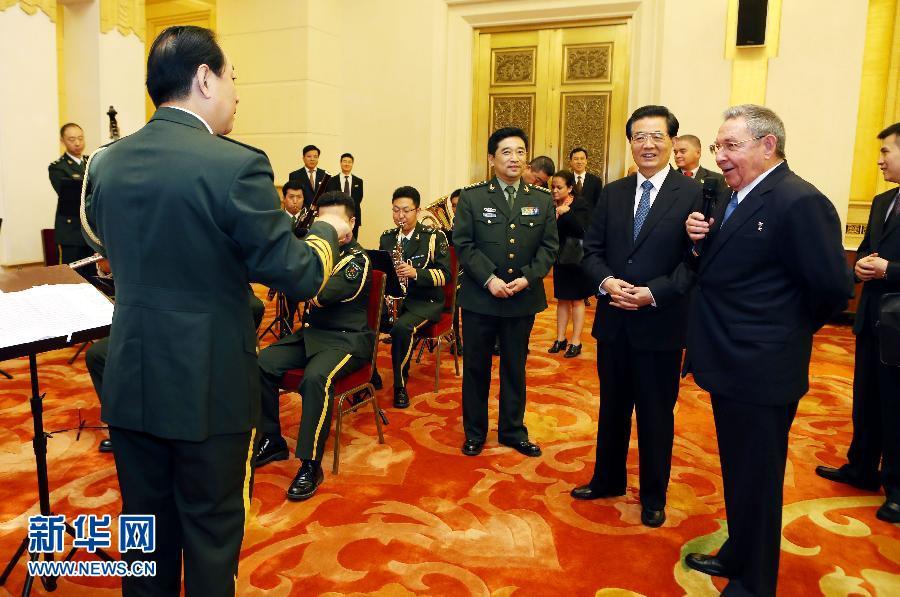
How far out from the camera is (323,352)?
325cm

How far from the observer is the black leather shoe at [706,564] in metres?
2.39

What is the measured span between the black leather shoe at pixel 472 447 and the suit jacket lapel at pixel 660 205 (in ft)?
4.54

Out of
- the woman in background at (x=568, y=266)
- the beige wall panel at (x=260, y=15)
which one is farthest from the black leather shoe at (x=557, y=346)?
the beige wall panel at (x=260, y=15)

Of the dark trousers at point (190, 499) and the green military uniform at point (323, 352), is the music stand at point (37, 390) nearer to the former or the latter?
the dark trousers at point (190, 499)

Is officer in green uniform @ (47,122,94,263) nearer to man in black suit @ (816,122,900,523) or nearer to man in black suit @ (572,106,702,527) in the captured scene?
man in black suit @ (572,106,702,527)

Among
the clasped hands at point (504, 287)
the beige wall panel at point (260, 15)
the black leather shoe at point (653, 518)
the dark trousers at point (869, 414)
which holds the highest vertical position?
the beige wall panel at point (260, 15)

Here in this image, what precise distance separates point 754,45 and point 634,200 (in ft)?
18.2

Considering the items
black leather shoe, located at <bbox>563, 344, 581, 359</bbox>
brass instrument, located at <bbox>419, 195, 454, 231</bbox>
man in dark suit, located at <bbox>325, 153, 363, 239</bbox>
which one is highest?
man in dark suit, located at <bbox>325, 153, 363, 239</bbox>

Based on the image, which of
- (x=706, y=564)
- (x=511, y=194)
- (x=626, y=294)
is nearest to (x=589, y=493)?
(x=706, y=564)

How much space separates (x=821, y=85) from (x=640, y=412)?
6062 millimetres

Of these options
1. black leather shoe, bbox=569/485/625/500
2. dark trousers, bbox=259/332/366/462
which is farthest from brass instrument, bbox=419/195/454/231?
black leather shoe, bbox=569/485/625/500

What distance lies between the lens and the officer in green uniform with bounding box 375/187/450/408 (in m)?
4.30

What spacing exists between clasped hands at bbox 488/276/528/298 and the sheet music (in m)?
1.76

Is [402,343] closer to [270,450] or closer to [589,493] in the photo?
[270,450]
